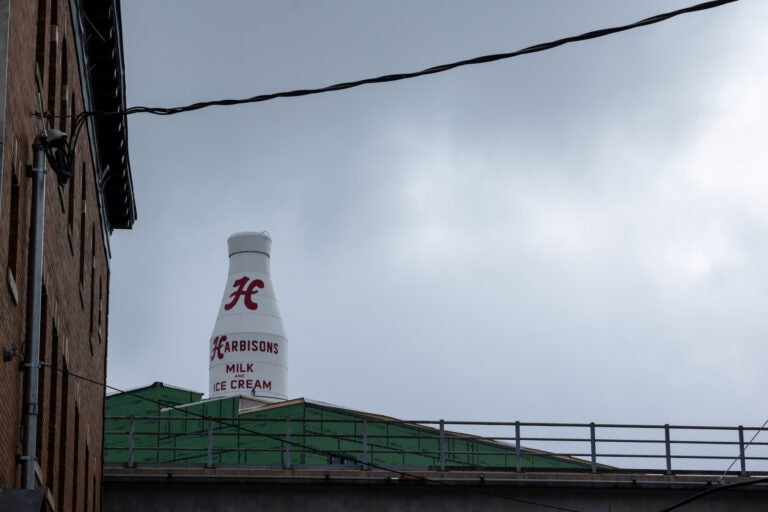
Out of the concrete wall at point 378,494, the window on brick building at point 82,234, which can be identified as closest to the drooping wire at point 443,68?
the window on brick building at point 82,234

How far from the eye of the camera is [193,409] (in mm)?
50188

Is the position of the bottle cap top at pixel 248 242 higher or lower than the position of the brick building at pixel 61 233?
higher

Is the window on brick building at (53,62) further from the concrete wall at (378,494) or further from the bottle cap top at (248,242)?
the bottle cap top at (248,242)

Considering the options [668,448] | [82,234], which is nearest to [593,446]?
[668,448]

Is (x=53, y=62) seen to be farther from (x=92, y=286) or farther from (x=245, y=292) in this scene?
(x=245, y=292)

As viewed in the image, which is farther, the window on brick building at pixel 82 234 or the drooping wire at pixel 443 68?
the window on brick building at pixel 82 234

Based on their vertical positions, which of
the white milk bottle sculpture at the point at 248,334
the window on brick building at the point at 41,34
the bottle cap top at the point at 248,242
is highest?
the bottle cap top at the point at 248,242

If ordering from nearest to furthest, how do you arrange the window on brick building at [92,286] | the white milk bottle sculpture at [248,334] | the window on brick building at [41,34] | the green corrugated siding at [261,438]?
the window on brick building at [41,34], the window on brick building at [92,286], the green corrugated siding at [261,438], the white milk bottle sculpture at [248,334]

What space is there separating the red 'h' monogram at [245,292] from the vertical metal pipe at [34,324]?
45714mm

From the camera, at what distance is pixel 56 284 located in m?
24.5

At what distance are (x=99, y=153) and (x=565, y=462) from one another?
27.2 meters

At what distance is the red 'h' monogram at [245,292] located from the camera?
217 ft

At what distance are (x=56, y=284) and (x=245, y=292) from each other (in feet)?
138

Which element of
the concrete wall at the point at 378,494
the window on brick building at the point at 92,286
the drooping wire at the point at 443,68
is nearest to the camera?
the drooping wire at the point at 443,68
